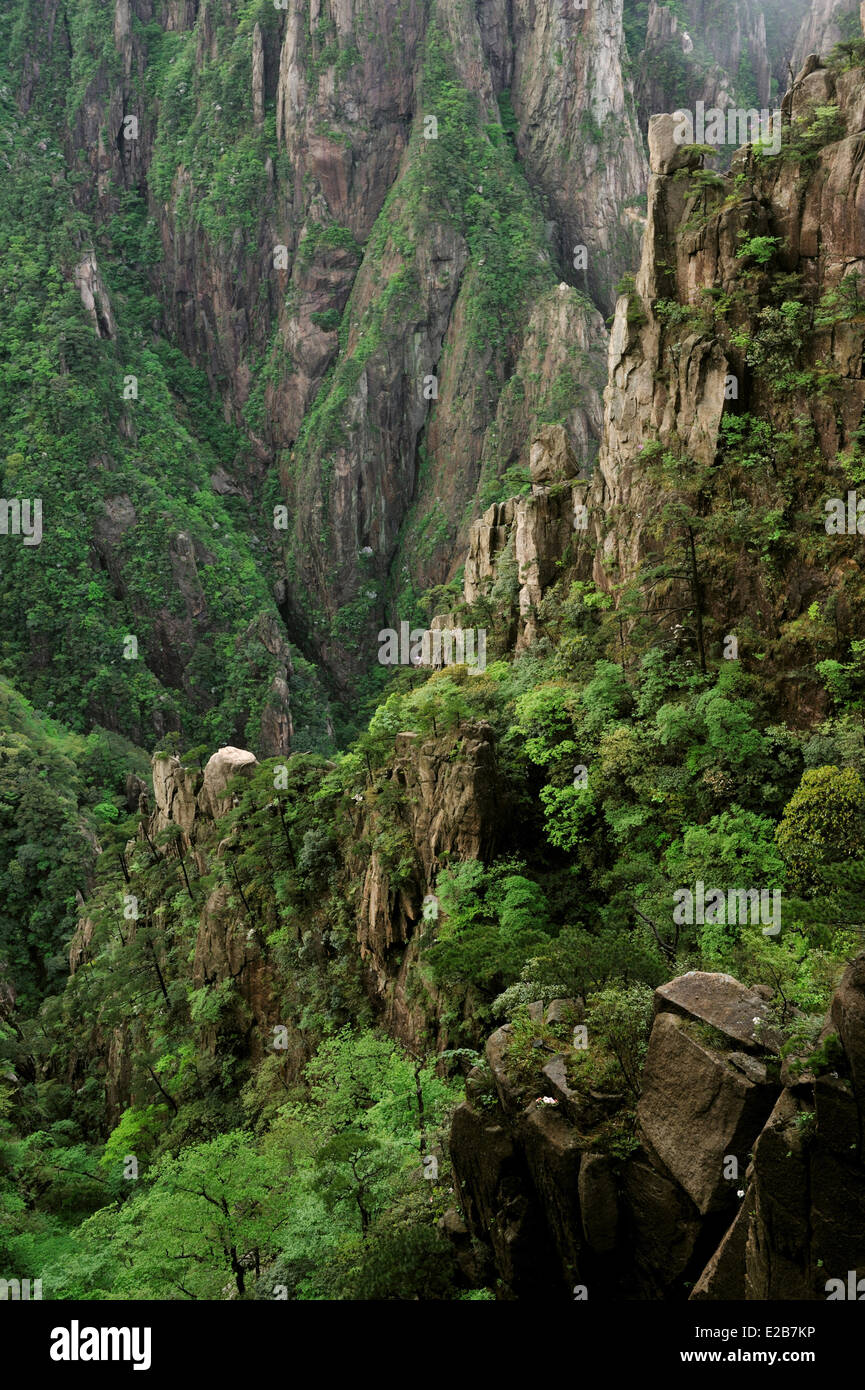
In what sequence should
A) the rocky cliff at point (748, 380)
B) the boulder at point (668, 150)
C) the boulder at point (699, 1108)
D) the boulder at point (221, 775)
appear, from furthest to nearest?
the boulder at point (221, 775) < the boulder at point (668, 150) < the rocky cliff at point (748, 380) < the boulder at point (699, 1108)

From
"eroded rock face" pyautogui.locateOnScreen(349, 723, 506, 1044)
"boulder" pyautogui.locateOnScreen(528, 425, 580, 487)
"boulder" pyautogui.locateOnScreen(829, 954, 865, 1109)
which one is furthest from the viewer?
"boulder" pyautogui.locateOnScreen(528, 425, 580, 487)

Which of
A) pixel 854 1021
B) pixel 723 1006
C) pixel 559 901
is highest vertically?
pixel 854 1021

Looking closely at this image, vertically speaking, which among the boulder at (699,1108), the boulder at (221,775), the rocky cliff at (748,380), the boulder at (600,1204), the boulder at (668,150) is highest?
the boulder at (668,150)

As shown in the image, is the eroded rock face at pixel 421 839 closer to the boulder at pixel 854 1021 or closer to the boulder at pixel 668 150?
the boulder at pixel 854 1021

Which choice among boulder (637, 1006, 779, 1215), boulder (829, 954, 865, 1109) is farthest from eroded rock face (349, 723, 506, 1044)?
boulder (829, 954, 865, 1109)

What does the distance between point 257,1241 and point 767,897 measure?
1027cm

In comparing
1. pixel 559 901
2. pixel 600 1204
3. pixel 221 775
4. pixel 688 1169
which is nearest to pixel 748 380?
pixel 559 901

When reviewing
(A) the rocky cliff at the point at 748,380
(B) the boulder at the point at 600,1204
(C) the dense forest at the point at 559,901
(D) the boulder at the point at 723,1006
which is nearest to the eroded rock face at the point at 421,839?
(C) the dense forest at the point at 559,901

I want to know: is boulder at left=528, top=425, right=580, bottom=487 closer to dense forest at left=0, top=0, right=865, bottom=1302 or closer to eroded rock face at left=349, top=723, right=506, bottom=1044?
dense forest at left=0, top=0, right=865, bottom=1302

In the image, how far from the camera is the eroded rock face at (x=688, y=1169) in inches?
320

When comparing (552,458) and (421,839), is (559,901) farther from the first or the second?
(552,458)

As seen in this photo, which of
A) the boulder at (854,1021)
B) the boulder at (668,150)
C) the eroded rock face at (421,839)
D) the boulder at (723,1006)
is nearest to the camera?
the boulder at (854,1021)

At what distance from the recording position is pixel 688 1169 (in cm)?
975

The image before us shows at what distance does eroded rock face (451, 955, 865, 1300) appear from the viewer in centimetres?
813
